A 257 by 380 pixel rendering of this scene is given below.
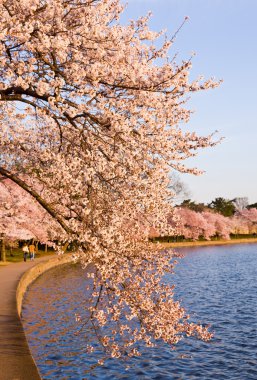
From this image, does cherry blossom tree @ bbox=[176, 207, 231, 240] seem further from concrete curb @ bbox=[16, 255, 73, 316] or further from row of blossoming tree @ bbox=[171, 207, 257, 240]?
concrete curb @ bbox=[16, 255, 73, 316]

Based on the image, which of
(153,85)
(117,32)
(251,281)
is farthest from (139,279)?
(251,281)

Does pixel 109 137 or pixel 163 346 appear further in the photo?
pixel 163 346

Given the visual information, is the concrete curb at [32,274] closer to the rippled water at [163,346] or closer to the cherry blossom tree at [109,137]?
the rippled water at [163,346]

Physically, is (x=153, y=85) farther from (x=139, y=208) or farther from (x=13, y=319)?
(x=13, y=319)

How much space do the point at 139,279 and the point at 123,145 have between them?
279cm

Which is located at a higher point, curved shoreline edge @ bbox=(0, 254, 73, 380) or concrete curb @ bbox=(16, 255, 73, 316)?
concrete curb @ bbox=(16, 255, 73, 316)

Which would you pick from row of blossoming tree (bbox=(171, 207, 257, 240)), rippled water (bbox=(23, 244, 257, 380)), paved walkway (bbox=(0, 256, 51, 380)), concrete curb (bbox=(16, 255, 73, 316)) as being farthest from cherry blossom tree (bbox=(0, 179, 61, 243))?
row of blossoming tree (bbox=(171, 207, 257, 240))

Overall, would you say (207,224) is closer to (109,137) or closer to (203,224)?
(203,224)

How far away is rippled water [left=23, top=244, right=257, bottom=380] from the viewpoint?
46.9 feet

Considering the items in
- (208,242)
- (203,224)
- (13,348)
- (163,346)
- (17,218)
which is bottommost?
(163,346)

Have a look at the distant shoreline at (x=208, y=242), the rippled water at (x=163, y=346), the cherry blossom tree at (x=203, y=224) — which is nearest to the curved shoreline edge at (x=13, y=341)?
the rippled water at (x=163, y=346)

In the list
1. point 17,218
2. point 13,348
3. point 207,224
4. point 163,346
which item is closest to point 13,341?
point 13,348

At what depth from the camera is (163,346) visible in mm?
17109

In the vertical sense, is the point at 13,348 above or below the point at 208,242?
below
